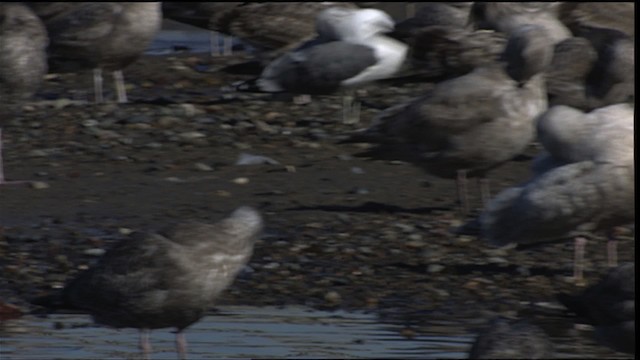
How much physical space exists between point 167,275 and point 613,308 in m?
1.83

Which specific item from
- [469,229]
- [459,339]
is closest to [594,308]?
[459,339]

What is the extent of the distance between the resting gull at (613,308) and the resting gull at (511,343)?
2.70 feet

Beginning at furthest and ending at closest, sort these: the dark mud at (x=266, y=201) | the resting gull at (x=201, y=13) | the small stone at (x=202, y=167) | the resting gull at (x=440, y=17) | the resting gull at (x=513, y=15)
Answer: the resting gull at (x=201, y=13) → the resting gull at (x=440, y=17) → the resting gull at (x=513, y=15) → the small stone at (x=202, y=167) → the dark mud at (x=266, y=201)

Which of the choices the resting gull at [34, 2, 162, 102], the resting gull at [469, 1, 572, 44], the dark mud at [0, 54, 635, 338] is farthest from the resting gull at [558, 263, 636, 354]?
the resting gull at [34, 2, 162, 102]

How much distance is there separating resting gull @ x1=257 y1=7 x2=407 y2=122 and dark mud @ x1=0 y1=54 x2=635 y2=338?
Result: 33 centimetres

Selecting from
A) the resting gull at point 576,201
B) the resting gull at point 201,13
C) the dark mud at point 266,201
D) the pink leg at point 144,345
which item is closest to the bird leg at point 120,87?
the dark mud at point 266,201

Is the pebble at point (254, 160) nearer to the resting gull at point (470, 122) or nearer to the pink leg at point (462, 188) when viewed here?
the resting gull at point (470, 122)

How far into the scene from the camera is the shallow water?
7.54 meters

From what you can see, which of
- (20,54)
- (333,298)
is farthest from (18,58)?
(333,298)

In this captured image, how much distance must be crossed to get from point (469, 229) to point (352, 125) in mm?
4451

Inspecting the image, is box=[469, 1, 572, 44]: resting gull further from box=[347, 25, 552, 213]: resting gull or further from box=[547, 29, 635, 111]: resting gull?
box=[347, 25, 552, 213]: resting gull

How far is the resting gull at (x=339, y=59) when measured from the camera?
1350 cm

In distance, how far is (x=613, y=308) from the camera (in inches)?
279

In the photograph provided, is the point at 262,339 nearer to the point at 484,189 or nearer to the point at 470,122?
the point at 470,122
